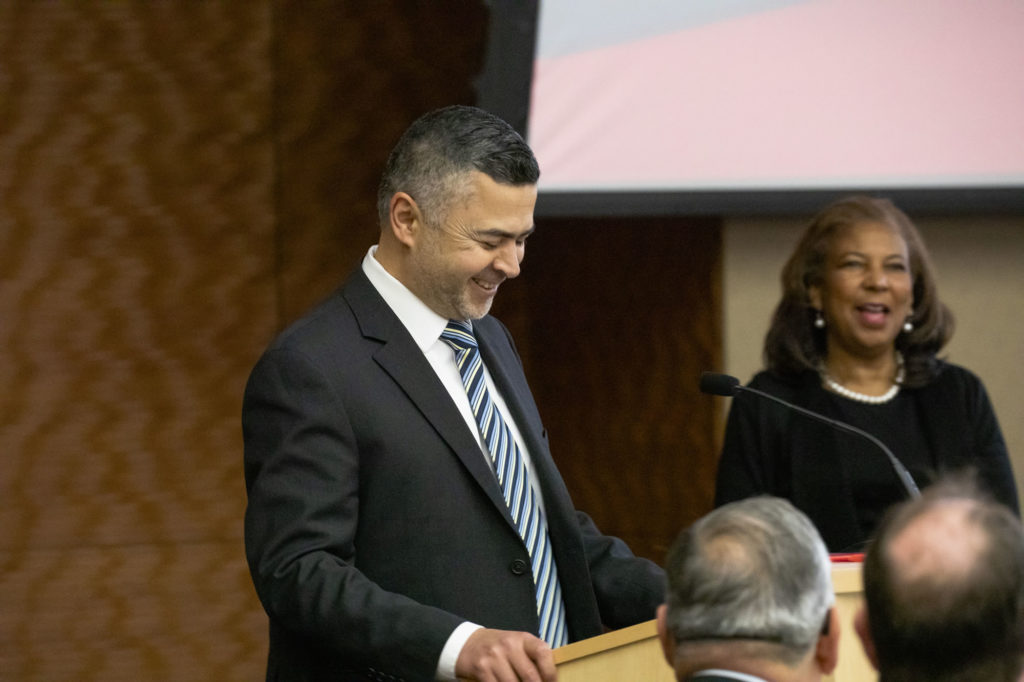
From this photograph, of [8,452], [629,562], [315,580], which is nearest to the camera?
[315,580]

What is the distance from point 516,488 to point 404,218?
1.49 ft

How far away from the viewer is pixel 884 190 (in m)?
3.48

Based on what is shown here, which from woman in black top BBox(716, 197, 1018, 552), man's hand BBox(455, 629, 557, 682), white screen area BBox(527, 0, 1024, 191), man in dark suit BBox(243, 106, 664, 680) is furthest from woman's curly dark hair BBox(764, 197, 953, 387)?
man's hand BBox(455, 629, 557, 682)

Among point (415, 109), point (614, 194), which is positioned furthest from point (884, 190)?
point (415, 109)

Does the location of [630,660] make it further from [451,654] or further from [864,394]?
[864,394]

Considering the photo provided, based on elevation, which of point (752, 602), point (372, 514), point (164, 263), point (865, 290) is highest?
point (865, 290)

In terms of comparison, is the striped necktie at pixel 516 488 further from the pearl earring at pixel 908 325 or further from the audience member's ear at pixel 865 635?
the pearl earring at pixel 908 325

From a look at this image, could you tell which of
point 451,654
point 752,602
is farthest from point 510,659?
point 752,602

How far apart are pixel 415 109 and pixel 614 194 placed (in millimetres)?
682

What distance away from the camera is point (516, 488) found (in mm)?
1887

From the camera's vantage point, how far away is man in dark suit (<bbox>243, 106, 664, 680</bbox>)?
162cm

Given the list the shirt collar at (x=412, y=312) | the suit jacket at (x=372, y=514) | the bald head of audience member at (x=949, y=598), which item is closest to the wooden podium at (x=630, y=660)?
the suit jacket at (x=372, y=514)

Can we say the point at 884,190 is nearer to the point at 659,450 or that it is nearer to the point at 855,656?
the point at 659,450

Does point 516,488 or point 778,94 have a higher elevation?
point 778,94
